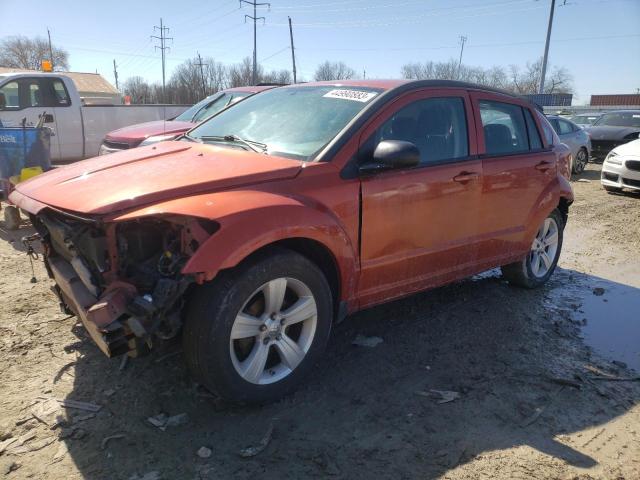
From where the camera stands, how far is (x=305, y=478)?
7.84ft

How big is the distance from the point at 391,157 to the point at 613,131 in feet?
51.2

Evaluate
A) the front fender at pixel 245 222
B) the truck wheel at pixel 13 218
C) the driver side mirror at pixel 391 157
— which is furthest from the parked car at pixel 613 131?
the truck wheel at pixel 13 218

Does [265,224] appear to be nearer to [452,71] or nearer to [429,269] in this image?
[429,269]

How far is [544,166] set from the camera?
4645 mm

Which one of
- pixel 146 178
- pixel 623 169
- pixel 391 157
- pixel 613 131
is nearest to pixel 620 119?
pixel 613 131

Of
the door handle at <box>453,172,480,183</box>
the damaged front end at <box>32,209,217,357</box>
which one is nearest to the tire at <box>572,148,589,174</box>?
the door handle at <box>453,172,480,183</box>

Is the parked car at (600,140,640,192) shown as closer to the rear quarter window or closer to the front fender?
the rear quarter window

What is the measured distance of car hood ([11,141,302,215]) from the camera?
8.63ft

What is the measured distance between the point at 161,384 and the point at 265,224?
1.26 metres

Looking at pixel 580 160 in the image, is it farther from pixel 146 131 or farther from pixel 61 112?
pixel 61 112

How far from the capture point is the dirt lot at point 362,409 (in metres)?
2.50

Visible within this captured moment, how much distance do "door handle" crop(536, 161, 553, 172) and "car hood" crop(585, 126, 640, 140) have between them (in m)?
13.0

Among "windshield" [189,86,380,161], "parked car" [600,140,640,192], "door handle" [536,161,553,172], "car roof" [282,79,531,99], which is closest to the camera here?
"windshield" [189,86,380,161]

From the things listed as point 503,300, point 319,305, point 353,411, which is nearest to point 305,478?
point 353,411
